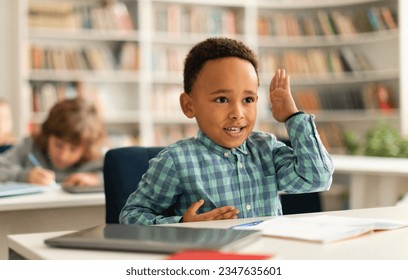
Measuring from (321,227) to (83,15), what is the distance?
187 inches

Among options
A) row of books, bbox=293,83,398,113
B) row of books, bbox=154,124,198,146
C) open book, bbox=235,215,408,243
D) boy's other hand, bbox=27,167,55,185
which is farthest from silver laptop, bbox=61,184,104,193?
row of books, bbox=293,83,398,113

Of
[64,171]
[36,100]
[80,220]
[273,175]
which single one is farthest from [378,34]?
[273,175]

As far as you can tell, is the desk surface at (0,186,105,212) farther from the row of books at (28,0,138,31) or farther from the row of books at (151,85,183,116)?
the row of books at (151,85,183,116)

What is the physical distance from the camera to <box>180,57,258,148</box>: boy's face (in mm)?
1530

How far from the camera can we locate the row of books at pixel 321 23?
598 cm

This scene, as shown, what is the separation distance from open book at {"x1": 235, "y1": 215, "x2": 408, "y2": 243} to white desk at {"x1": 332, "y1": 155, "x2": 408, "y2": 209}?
1.88m

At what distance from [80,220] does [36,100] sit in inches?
130

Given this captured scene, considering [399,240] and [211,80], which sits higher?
[211,80]

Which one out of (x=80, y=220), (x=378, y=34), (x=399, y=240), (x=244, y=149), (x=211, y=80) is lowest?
(x=80, y=220)

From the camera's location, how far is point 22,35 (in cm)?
539

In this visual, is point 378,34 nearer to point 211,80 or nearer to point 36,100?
point 36,100

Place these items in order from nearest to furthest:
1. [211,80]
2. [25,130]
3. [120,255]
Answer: [120,255]
[211,80]
[25,130]

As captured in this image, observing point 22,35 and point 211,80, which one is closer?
point 211,80

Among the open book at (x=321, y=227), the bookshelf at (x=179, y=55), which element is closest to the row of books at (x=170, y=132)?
the bookshelf at (x=179, y=55)
